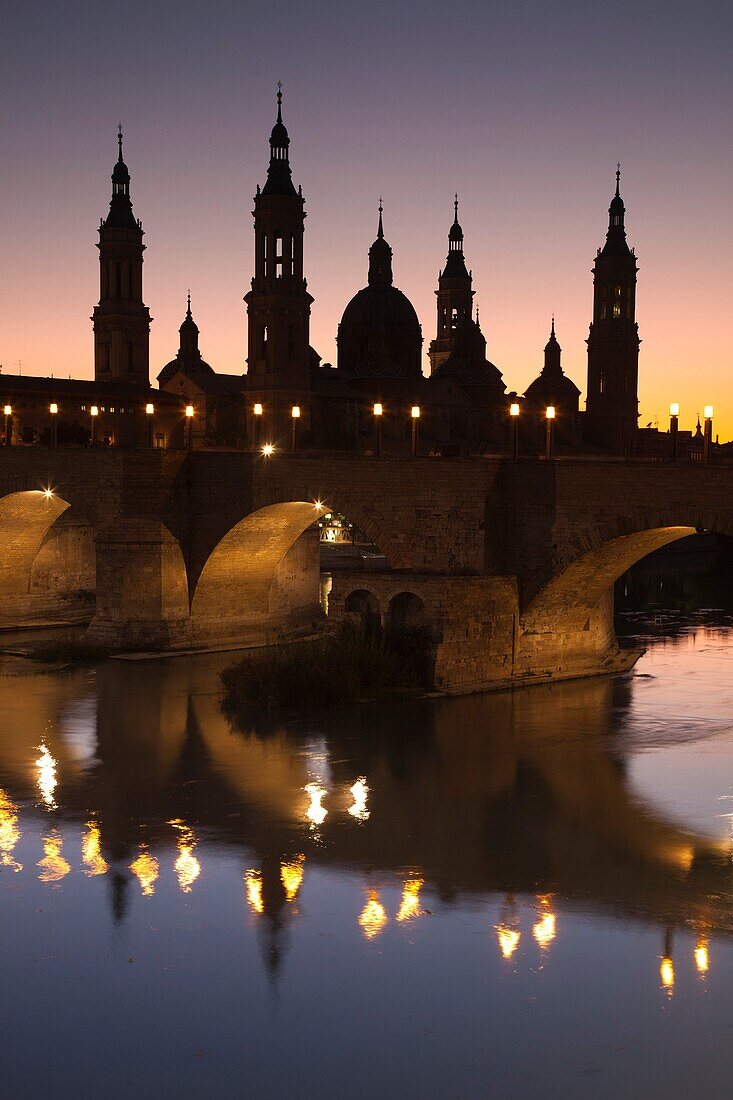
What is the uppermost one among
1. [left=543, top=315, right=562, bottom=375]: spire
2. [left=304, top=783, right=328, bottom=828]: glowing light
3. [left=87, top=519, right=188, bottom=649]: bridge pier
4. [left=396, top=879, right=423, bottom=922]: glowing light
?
[left=543, top=315, right=562, bottom=375]: spire

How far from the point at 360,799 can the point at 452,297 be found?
71111 mm

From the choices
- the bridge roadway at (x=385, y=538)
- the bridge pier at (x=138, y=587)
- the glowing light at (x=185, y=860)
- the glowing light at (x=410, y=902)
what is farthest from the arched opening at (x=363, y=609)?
the glowing light at (x=410, y=902)

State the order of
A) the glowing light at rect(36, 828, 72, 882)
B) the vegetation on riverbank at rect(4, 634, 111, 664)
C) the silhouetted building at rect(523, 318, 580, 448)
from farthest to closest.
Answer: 1. the silhouetted building at rect(523, 318, 580, 448)
2. the vegetation on riverbank at rect(4, 634, 111, 664)
3. the glowing light at rect(36, 828, 72, 882)

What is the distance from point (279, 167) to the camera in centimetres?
5622

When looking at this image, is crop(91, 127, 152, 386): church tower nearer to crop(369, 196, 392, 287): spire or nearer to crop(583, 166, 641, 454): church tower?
crop(369, 196, 392, 287): spire

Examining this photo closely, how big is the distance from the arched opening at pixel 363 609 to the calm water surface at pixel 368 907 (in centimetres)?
309

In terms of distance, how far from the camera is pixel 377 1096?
9555 millimetres

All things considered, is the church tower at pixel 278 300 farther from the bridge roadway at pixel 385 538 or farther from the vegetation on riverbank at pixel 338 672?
the vegetation on riverbank at pixel 338 672

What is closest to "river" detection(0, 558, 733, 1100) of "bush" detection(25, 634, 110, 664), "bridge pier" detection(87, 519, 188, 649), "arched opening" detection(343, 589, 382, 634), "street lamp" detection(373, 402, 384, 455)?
"arched opening" detection(343, 589, 382, 634)

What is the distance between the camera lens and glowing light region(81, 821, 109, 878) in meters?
14.4

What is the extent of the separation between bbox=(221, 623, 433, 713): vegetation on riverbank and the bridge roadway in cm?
52

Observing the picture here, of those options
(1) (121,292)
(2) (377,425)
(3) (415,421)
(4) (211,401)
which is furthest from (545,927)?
(4) (211,401)

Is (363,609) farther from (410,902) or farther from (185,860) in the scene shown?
(410,902)

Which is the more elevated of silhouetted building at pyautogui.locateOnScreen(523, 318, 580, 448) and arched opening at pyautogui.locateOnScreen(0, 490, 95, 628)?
silhouetted building at pyautogui.locateOnScreen(523, 318, 580, 448)
